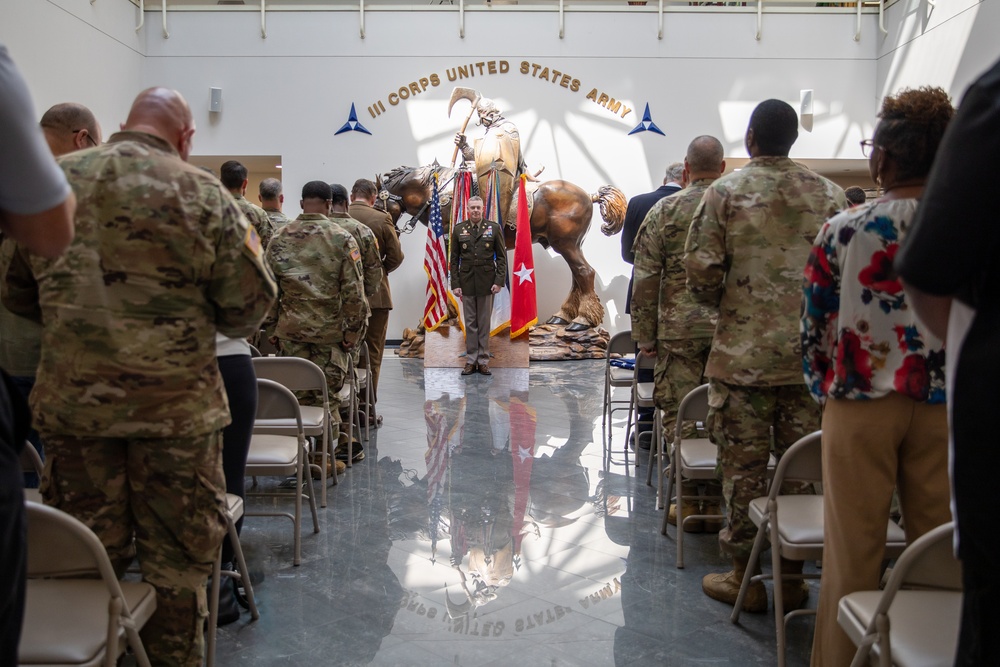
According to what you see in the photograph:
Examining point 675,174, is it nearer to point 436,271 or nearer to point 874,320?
point 874,320

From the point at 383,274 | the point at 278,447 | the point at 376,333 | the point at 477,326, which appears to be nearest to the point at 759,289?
the point at 278,447

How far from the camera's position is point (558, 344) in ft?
37.5

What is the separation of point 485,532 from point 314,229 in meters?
1.82

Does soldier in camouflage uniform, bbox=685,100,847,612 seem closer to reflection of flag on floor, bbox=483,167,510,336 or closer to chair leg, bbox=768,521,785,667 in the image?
chair leg, bbox=768,521,785,667

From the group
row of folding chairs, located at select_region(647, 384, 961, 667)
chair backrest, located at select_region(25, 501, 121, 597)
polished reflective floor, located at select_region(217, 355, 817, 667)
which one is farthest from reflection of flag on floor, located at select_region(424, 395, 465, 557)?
chair backrest, located at select_region(25, 501, 121, 597)

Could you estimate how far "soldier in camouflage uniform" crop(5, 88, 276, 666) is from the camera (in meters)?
2.03

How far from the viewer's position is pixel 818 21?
1268cm

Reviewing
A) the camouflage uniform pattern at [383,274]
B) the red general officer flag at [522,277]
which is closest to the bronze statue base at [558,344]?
the red general officer flag at [522,277]

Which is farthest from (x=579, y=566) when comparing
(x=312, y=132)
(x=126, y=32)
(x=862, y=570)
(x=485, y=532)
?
(x=126, y=32)

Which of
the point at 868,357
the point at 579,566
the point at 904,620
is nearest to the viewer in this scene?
the point at 904,620

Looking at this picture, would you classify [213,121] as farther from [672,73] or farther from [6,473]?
[6,473]

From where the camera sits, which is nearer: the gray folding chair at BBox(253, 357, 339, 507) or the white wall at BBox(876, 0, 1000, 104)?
the gray folding chair at BBox(253, 357, 339, 507)

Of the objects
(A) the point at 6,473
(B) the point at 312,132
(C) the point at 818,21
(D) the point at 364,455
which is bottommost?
(D) the point at 364,455

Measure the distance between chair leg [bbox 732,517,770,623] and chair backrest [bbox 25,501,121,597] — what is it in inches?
71.1
